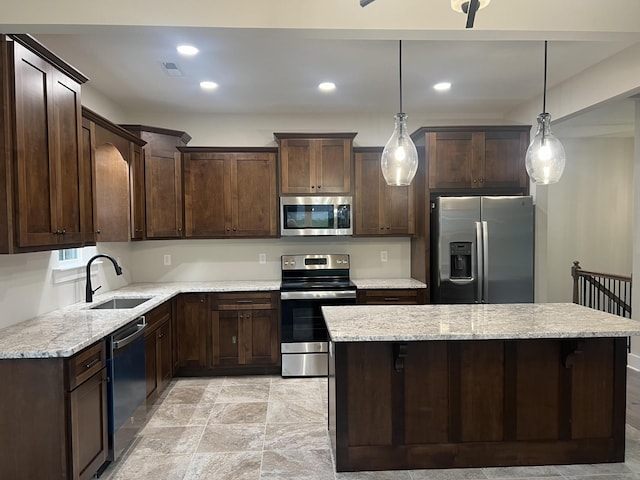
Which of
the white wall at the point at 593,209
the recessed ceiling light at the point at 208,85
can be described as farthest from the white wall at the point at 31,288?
the white wall at the point at 593,209

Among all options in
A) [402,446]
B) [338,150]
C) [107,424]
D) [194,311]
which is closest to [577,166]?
[338,150]

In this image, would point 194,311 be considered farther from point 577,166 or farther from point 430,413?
point 577,166

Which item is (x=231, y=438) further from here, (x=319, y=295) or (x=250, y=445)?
(x=319, y=295)

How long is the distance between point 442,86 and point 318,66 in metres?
1.28

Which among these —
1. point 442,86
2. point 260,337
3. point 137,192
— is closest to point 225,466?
point 260,337

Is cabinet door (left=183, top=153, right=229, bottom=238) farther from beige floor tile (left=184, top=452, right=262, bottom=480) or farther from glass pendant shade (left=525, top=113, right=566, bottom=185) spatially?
glass pendant shade (left=525, top=113, right=566, bottom=185)

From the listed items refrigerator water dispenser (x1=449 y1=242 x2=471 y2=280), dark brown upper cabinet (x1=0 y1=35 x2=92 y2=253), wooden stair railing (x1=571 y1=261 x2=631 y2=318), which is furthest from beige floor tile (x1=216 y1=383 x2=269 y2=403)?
wooden stair railing (x1=571 y1=261 x2=631 y2=318)

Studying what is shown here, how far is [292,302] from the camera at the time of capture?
13.0ft

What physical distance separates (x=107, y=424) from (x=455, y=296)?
304 centimetres

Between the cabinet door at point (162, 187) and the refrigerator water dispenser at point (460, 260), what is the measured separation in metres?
2.80

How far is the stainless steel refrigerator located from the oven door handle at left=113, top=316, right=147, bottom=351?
2655mm

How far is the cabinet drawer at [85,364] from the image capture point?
1978mm

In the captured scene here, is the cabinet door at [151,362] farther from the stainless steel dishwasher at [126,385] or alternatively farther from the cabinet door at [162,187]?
the cabinet door at [162,187]

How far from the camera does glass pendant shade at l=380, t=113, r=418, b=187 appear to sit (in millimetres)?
2461
